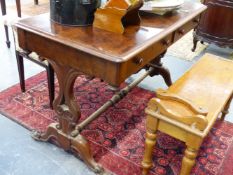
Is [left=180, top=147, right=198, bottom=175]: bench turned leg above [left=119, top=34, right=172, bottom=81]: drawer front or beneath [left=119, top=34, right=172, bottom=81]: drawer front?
beneath

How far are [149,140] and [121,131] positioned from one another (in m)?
0.53

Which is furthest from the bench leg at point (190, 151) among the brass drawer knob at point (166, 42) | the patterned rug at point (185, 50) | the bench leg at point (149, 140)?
the patterned rug at point (185, 50)

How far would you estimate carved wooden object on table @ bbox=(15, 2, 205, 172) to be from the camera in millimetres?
1269

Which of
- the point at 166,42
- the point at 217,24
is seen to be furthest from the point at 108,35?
the point at 217,24

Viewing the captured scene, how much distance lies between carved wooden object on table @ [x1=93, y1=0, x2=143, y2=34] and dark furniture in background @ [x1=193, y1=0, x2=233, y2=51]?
2.07 m

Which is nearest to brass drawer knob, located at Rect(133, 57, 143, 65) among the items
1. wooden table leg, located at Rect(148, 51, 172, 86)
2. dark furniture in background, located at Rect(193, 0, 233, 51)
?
wooden table leg, located at Rect(148, 51, 172, 86)

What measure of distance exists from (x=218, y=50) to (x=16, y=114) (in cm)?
271

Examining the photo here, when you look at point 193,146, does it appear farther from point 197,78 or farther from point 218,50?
point 218,50

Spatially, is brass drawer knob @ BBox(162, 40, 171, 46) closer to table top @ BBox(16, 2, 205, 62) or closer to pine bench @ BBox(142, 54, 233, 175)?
table top @ BBox(16, 2, 205, 62)

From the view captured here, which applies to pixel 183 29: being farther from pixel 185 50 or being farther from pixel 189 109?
pixel 185 50

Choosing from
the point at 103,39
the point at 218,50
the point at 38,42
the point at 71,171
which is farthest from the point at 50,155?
the point at 218,50

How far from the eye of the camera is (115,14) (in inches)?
54.2

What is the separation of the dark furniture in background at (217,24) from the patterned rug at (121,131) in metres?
1.34

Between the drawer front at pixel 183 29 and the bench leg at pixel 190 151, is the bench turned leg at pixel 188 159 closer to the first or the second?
the bench leg at pixel 190 151
